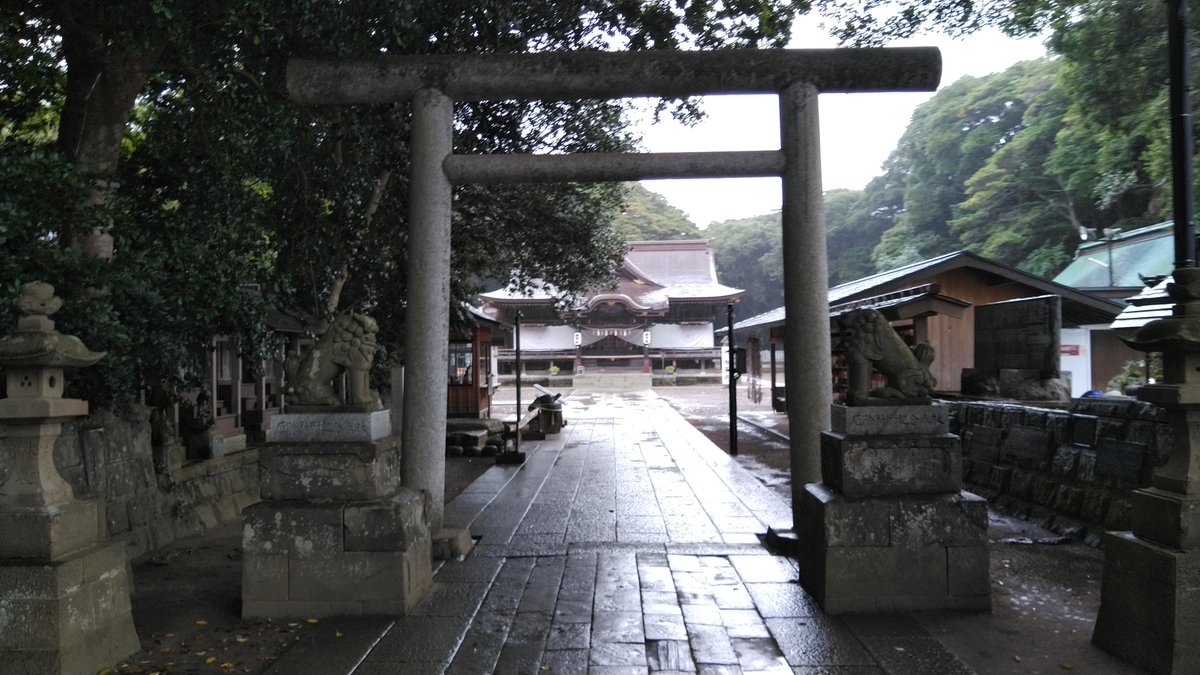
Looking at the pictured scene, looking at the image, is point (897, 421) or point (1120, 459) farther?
point (1120, 459)

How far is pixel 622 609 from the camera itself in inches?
171

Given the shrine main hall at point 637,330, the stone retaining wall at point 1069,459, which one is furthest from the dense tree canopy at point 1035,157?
the shrine main hall at point 637,330

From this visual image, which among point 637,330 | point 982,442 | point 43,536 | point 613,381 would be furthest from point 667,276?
point 43,536

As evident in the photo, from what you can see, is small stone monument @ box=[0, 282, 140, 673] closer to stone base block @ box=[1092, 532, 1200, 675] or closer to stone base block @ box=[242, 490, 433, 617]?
stone base block @ box=[242, 490, 433, 617]

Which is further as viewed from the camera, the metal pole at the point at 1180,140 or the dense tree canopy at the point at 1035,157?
the dense tree canopy at the point at 1035,157

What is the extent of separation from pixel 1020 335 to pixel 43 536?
34.7 feet

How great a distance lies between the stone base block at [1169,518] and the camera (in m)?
3.21

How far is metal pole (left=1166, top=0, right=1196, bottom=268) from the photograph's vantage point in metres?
5.05

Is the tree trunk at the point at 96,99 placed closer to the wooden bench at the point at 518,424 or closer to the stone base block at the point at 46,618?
the stone base block at the point at 46,618

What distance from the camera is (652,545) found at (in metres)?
5.94

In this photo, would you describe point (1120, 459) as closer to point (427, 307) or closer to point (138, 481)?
point (427, 307)

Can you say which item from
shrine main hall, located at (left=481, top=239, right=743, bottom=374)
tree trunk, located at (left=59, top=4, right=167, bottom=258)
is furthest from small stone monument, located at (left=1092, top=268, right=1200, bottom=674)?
shrine main hall, located at (left=481, top=239, right=743, bottom=374)

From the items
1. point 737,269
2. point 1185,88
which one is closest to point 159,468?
point 1185,88

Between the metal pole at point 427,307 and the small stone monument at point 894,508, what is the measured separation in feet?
9.87
